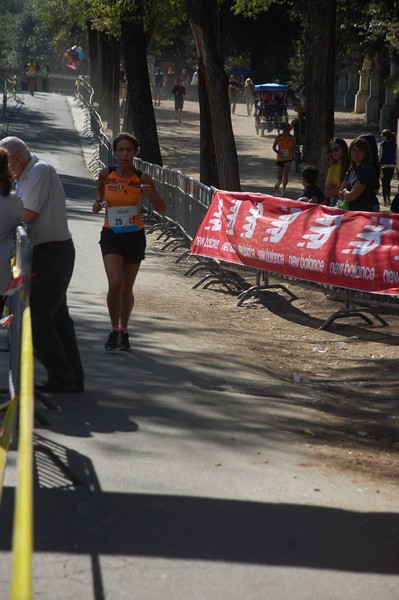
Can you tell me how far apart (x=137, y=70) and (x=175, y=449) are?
25913 mm

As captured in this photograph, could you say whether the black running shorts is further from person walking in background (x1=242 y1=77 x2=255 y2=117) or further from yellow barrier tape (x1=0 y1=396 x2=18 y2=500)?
person walking in background (x1=242 y1=77 x2=255 y2=117)

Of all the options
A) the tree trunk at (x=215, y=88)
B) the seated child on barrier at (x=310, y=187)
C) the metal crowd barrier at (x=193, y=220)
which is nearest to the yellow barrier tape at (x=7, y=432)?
the metal crowd barrier at (x=193, y=220)

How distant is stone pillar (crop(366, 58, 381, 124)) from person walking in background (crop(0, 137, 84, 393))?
47.8m

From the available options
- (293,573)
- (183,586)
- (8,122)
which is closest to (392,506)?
(293,573)

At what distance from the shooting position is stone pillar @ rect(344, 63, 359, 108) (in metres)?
68.1

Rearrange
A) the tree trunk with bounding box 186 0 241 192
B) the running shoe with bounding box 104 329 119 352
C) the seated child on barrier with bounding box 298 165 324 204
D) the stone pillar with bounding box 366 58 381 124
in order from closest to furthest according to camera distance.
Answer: the running shoe with bounding box 104 329 119 352
the seated child on barrier with bounding box 298 165 324 204
the tree trunk with bounding box 186 0 241 192
the stone pillar with bounding box 366 58 381 124

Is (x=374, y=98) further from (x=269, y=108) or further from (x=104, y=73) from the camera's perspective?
(x=104, y=73)

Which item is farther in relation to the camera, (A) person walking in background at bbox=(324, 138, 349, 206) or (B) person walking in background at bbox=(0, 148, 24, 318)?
(A) person walking in background at bbox=(324, 138, 349, 206)

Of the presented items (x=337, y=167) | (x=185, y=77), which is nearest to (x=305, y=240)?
(x=337, y=167)

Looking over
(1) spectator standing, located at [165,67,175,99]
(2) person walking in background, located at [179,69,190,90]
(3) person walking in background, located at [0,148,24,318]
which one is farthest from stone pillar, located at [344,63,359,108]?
(3) person walking in background, located at [0,148,24,318]

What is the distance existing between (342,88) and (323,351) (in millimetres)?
63161

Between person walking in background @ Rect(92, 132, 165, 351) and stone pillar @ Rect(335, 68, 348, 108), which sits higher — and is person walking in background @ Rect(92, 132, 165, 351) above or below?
above

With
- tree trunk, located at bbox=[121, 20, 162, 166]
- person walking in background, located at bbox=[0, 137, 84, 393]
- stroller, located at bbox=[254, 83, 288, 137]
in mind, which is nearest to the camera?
person walking in background, located at bbox=[0, 137, 84, 393]

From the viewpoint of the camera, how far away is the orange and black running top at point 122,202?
31.9 feet
